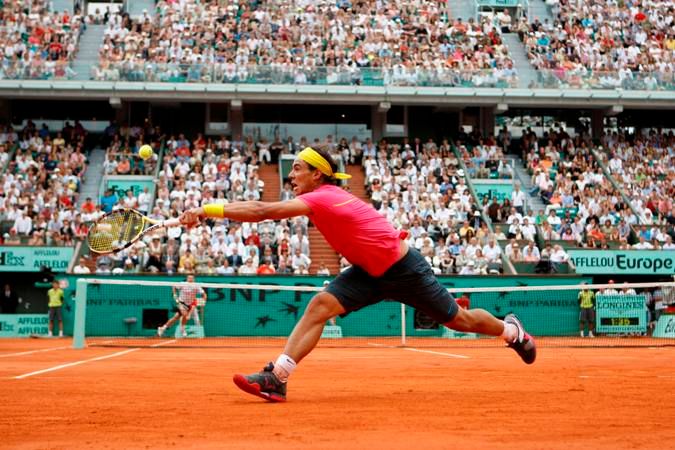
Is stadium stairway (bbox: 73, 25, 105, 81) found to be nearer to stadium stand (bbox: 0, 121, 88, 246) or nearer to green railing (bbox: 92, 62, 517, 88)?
green railing (bbox: 92, 62, 517, 88)

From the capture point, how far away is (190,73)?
30.8 meters

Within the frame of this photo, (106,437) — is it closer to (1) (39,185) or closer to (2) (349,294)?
(2) (349,294)

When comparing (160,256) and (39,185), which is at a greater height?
(39,185)

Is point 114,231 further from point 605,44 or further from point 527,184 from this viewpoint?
point 605,44

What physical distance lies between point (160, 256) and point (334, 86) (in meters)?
10.3

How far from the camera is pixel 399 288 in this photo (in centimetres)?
687

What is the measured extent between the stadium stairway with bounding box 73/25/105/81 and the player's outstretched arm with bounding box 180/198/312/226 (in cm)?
2634

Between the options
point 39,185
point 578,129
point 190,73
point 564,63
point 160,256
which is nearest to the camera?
point 160,256

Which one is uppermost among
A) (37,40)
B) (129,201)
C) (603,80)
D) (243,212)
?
(37,40)

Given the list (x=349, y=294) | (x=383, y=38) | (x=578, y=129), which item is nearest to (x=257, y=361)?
(x=349, y=294)

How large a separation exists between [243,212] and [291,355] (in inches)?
46.5

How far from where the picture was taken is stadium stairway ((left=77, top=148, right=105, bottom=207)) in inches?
1153

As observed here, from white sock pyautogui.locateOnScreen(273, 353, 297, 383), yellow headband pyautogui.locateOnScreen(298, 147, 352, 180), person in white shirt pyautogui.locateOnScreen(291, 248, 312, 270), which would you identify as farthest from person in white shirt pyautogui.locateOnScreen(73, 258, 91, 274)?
white sock pyautogui.locateOnScreen(273, 353, 297, 383)

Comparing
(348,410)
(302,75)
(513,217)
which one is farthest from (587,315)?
(348,410)
